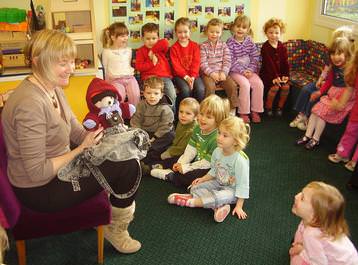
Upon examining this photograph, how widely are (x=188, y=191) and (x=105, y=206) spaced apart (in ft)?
2.96

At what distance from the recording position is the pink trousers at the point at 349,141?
3016mm

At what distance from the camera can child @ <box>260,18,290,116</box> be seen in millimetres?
3924

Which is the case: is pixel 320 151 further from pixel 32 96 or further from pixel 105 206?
pixel 32 96

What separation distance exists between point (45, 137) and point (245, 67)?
2.74m

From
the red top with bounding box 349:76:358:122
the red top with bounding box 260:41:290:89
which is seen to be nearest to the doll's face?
the red top with bounding box 349:76:358:122

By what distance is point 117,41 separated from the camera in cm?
365

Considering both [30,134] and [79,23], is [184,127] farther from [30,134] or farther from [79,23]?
[79,23]

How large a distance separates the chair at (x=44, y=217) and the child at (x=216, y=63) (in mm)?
2143

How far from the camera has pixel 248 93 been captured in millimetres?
3824

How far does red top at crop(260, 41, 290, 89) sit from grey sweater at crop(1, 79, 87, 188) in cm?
264

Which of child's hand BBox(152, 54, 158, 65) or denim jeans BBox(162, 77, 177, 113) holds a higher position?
child's hand BBox(152, 54, 158, 65)

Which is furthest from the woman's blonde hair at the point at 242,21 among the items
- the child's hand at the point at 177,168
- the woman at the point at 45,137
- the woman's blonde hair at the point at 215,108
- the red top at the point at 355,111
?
the woman at the point at 45,137

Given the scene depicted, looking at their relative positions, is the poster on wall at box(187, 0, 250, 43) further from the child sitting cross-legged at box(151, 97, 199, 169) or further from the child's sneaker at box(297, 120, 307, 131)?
the child sitting cross-legged at box(151, 97, 199, 169)

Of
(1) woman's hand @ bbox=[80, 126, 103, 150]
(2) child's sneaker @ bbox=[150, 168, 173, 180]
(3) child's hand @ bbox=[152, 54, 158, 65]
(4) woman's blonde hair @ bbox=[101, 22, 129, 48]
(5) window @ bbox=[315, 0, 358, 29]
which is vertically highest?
(5) window @ bbox=[315, 0, 358, 29]
